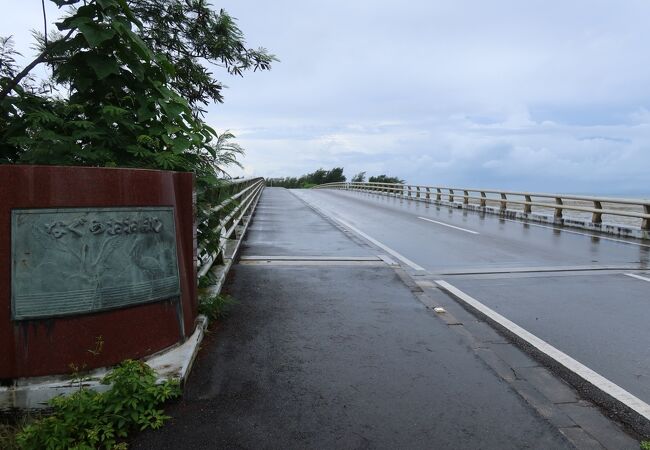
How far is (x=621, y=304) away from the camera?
257 inches

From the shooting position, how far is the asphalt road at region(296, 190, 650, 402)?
4.87 m

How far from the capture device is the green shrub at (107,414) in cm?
281

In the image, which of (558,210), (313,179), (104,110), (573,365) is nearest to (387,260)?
(573,365)

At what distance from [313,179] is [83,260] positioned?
98683 mm

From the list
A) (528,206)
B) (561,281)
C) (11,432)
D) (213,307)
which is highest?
(528,206)

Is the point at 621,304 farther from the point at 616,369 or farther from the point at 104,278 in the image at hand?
the point at 104,278

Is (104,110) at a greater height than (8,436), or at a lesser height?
greater

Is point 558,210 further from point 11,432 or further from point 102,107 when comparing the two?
point 11,432

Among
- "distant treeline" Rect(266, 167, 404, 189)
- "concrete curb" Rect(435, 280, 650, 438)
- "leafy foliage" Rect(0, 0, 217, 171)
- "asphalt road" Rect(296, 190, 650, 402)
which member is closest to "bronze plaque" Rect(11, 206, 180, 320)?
"leafy foliage" Rect(0, 0, 217, 171)

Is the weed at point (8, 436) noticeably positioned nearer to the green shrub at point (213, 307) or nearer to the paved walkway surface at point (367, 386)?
the paved walkway surface at point (367, 386)

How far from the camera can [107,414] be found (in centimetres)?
307

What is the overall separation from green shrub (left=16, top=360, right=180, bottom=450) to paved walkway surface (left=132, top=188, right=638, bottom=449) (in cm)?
13

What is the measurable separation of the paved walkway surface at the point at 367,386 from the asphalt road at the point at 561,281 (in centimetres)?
72

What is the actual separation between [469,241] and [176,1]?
344 inches
